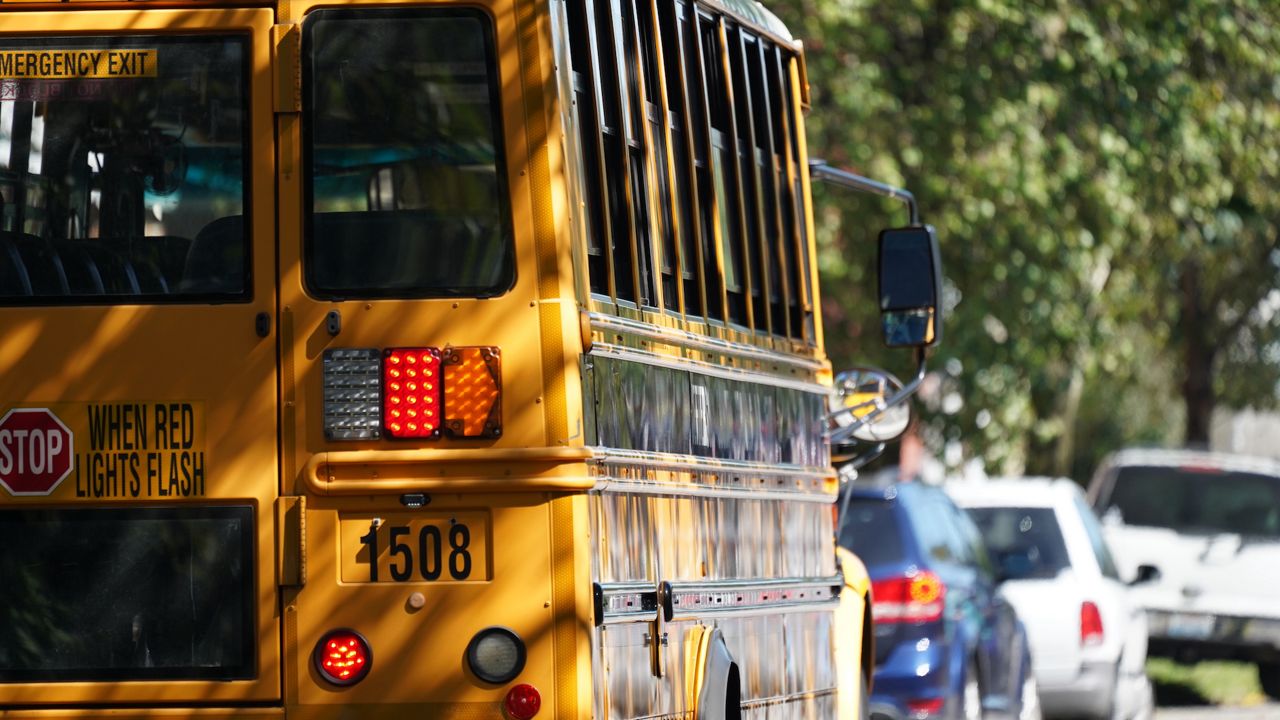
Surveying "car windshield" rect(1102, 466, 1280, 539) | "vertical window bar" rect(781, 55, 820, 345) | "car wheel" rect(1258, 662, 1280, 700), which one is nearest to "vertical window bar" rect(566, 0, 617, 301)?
"vertical window bar" rect(781, 55, 820, 345)

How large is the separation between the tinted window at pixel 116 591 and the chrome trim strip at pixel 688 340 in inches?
40.8

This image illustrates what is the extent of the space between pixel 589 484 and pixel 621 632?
0.49 m

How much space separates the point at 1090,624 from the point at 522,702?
9.58 m

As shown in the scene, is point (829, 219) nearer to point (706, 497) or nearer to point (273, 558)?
point (706, 497)

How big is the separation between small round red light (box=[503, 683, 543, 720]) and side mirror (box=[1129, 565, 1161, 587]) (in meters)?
11.2

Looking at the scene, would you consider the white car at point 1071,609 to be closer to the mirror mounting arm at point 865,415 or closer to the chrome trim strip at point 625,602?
the mirror mounting arm at point 865,415

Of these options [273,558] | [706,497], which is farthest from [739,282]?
[273,558]

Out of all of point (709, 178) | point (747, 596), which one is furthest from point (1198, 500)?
point (709, 178)

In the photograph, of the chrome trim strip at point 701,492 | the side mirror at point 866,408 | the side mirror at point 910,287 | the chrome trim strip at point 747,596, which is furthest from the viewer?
the side mirror at point 866,408

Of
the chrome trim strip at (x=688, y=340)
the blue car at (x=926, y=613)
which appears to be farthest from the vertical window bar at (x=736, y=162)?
the blue car at (x=926, y=613)

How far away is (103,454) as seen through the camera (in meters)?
5.86

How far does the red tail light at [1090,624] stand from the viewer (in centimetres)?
1468

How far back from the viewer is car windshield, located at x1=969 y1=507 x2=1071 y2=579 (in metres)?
14.0

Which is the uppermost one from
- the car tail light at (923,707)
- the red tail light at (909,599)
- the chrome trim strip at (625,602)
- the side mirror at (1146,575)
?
the side mirror at (1146,575)
